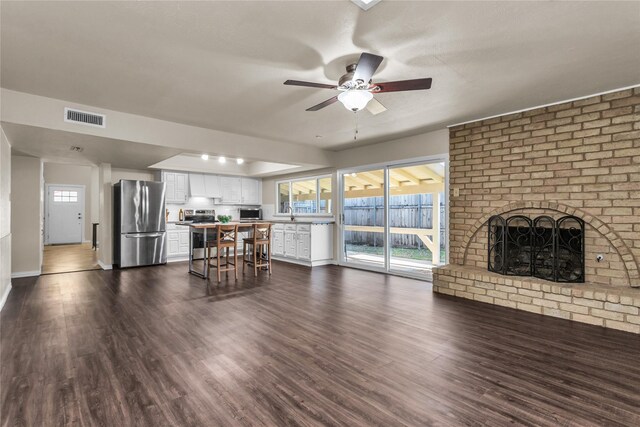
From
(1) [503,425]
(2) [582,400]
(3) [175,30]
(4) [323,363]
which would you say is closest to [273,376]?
(4) [323,363]

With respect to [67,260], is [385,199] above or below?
above

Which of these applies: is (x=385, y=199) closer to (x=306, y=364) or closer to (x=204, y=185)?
(x=306, y=364)

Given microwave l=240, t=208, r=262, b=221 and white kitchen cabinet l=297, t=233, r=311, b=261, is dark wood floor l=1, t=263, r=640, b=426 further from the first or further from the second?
microwave l=240, t=208, r=262, b=221

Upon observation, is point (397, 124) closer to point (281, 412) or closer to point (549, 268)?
point (549, 268)

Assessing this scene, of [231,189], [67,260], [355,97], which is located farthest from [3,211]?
[231,189]

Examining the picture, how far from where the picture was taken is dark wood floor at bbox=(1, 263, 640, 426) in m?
1.72

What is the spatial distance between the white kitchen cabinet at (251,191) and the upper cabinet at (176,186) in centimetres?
147

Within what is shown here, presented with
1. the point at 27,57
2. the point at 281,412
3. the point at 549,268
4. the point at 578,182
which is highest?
the point at 27,57

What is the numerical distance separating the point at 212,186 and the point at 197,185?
376 mm

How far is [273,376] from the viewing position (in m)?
2.11

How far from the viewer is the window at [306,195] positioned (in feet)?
22.9

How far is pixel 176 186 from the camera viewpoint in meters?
7.21

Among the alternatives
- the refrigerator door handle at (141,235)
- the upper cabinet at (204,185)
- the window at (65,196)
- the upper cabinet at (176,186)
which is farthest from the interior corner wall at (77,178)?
the refrigerator door handle at (141,235)

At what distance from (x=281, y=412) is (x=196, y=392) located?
0.58 m
